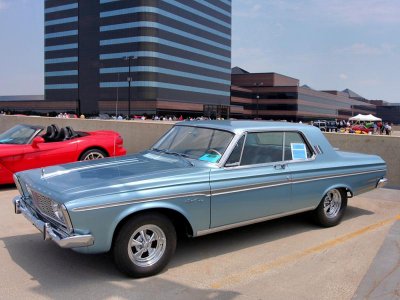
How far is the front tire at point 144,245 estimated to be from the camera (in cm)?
391

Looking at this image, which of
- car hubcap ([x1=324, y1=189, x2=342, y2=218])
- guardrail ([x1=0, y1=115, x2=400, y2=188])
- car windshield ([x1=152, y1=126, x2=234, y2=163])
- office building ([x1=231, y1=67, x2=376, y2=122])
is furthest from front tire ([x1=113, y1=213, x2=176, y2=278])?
office building ([x1=231, y1=67, x2=376, y2=122])

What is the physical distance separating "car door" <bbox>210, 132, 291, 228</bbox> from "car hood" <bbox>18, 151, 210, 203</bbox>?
0.92 ft

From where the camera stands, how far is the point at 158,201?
4055 mm

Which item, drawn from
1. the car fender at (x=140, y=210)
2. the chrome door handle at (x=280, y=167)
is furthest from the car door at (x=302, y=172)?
the car fender at (x=140, y=210)

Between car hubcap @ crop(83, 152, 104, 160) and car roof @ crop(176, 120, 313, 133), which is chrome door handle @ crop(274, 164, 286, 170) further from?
car hubcap @ crop(83, 152, 104, 160)

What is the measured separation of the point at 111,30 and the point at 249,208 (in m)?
102

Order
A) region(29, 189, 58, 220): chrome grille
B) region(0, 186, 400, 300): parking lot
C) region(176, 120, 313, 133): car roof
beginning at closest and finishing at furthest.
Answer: region(0, 186, 400, 300): parking lot → region(29, 189, 58, 220): chrome grille → region(176, 120, 313, 133): car roof

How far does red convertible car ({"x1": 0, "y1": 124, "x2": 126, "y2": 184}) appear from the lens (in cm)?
801

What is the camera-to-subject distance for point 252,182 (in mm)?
4785

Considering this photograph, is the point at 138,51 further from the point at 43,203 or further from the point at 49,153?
the point at 43,203

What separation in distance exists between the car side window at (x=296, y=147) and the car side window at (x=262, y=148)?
0.10 meters

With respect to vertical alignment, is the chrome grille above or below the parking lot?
above

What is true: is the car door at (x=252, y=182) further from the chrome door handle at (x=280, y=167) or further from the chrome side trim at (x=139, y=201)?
the chrome side trim at (x=139, y=201)

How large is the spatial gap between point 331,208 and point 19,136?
6307 mm
